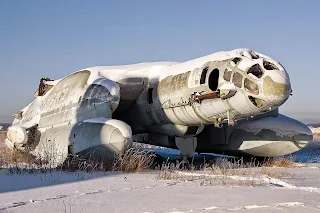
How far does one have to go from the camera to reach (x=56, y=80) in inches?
658

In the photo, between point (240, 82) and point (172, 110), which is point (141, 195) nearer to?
point (240, 82)

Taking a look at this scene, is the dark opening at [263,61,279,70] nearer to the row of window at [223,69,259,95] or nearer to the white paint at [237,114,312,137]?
the row of window at [223,69,259,95]

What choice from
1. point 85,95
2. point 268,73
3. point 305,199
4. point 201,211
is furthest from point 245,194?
point 85,95

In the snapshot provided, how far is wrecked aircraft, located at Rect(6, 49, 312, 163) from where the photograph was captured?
9625 mm

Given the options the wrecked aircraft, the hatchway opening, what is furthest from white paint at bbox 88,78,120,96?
the hatchway opening

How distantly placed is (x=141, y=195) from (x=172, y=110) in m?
6.17

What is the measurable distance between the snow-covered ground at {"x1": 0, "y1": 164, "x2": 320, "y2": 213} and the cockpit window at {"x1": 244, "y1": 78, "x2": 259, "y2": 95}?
2454mm

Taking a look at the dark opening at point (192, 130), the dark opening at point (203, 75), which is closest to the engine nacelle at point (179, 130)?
the dark opening at point (192, 130)

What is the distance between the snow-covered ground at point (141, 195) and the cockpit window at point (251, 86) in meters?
2.45

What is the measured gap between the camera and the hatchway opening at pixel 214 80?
33.8ft

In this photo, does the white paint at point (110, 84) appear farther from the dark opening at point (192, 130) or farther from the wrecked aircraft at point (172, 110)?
the dark opening at point (192, 130)

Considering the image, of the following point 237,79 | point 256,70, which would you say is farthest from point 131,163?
point 256,70

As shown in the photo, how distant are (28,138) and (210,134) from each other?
21.0 ft

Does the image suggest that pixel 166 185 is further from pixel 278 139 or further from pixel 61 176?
pixel 278 139
